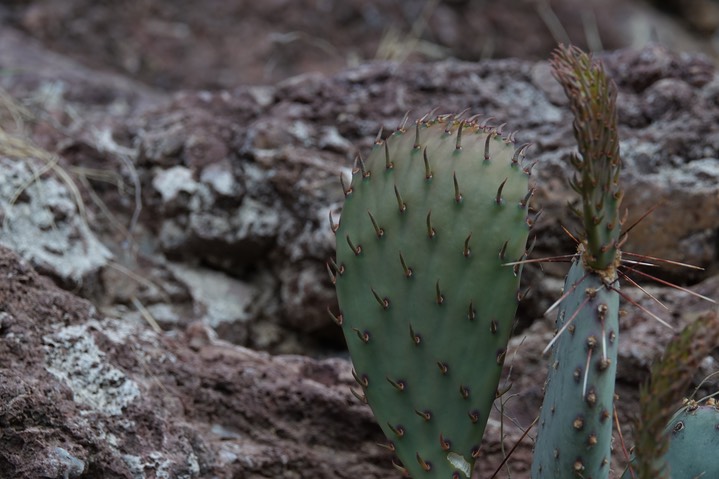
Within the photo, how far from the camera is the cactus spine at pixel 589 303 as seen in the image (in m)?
1.14

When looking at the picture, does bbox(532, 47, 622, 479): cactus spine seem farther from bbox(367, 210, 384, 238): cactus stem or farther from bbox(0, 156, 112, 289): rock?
bbox(0, 156, 112, 289): rock

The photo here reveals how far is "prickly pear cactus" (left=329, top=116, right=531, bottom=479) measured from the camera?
4.46 ft

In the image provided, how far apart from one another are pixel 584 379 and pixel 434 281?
27 cm

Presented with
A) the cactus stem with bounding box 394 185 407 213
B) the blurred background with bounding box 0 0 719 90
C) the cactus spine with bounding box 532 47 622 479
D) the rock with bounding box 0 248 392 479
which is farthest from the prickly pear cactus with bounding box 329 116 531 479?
the blurred background with bounding box 0 0 719 90

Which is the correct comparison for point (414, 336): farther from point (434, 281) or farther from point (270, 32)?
point (270, 32)

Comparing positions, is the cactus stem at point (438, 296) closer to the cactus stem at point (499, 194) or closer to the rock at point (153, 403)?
the cactus stem at point (499, 194)

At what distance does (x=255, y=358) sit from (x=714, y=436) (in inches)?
37.1

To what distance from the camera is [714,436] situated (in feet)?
4.40

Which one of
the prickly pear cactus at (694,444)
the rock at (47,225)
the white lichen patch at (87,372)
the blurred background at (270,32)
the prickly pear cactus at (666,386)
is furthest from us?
the blurred background at (270,32)

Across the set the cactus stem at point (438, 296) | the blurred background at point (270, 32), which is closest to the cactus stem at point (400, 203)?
the cactus stem at point (438, 296)

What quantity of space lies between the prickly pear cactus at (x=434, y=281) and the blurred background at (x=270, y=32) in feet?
7.92

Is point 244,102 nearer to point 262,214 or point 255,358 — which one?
point 262,214

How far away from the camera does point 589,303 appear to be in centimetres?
122

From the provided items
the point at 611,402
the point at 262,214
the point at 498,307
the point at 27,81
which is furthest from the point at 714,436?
the point at 27,81
